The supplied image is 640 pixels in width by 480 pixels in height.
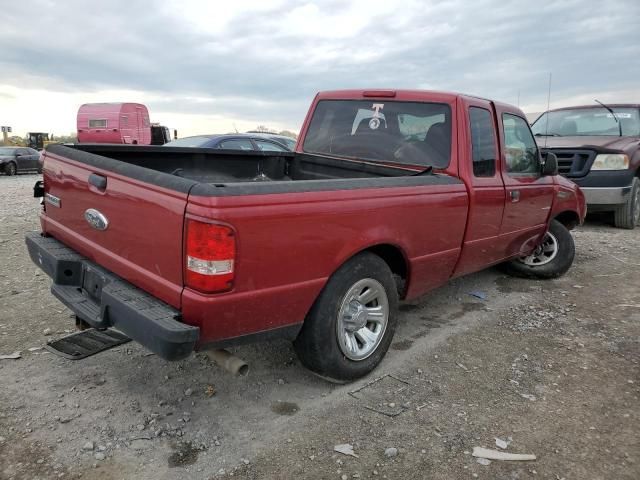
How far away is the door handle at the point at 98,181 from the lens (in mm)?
2799

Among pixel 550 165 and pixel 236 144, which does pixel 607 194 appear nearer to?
pixel 550 165

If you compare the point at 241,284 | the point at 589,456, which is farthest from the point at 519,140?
the point at 241,284

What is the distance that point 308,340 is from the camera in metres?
2.93

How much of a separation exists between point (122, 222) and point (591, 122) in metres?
9.28

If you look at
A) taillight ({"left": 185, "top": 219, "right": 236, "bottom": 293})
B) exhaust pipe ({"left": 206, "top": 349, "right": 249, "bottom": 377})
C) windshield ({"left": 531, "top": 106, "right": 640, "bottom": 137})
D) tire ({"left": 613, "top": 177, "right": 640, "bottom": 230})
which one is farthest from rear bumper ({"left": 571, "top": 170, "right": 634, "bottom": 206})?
taillight ({"left": 185, "top": 219, "right": 236, "bottom": 293})

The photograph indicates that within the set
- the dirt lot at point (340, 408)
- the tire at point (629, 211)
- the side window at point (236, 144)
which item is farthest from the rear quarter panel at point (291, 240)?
the tire at point (629, 211)

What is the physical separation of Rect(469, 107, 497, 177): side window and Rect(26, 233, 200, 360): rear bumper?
2.64m

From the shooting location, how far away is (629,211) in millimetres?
8688

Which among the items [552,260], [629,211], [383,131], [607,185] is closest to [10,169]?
[383,131]

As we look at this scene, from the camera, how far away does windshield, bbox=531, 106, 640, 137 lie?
9.16 meters

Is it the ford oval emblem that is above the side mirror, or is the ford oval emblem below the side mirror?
below

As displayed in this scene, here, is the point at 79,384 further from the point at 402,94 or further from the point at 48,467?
the point at 402,94

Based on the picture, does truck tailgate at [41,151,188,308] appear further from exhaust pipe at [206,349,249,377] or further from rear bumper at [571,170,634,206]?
rear bumper at [571,170,634,206]

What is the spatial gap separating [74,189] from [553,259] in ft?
16.4
